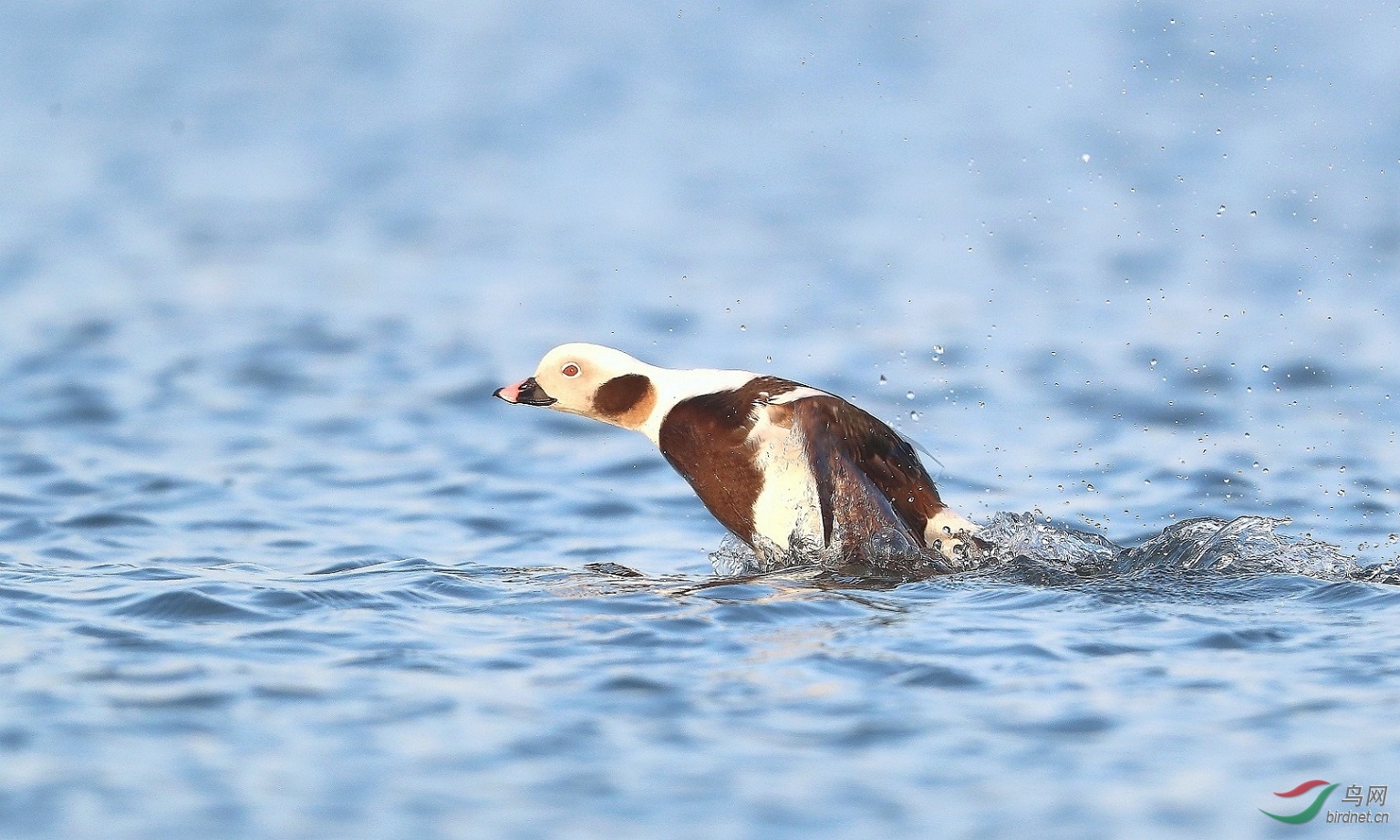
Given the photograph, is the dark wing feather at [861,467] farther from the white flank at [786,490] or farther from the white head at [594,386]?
the white head at [594,386]

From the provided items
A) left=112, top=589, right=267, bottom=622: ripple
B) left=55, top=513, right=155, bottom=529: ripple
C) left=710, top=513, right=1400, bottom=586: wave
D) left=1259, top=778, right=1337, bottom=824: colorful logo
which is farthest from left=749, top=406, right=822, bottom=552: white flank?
left=55, top=513, right=155, bottom=529: ripple

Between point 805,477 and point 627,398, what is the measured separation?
1055 millimetres

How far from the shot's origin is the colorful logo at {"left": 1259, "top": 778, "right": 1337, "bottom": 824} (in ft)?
14.9

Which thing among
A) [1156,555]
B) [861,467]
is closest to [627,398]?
[861,467]

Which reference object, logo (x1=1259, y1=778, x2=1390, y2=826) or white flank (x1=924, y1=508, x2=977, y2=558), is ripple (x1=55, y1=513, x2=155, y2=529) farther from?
logo (x1=1259, y1=778, x2=1390, y2=826)

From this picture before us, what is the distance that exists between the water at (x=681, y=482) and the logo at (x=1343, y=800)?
0.23 feet

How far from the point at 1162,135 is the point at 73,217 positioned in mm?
10979

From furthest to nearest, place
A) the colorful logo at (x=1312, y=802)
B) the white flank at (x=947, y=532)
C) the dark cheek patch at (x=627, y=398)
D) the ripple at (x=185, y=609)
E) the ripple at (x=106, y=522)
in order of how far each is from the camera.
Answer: the ripple at (x=106, y=522)
the dark cheek patch at (x=627, y=398)
the white flank at (x=947, y=532)
the ripple at (x=185, y=609)
the colorful logo at (x=1312, y=802)

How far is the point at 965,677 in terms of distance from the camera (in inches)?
224

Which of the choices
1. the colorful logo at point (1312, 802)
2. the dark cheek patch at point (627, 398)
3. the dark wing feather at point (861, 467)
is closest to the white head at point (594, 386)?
the dark cheek patch at point (627, 398)

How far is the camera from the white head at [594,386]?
322 inches

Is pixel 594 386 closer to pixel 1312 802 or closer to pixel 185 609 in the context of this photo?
pixel 185 609

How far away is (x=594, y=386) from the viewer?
8234mm

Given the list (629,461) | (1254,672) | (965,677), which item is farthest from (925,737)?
(629,461)
